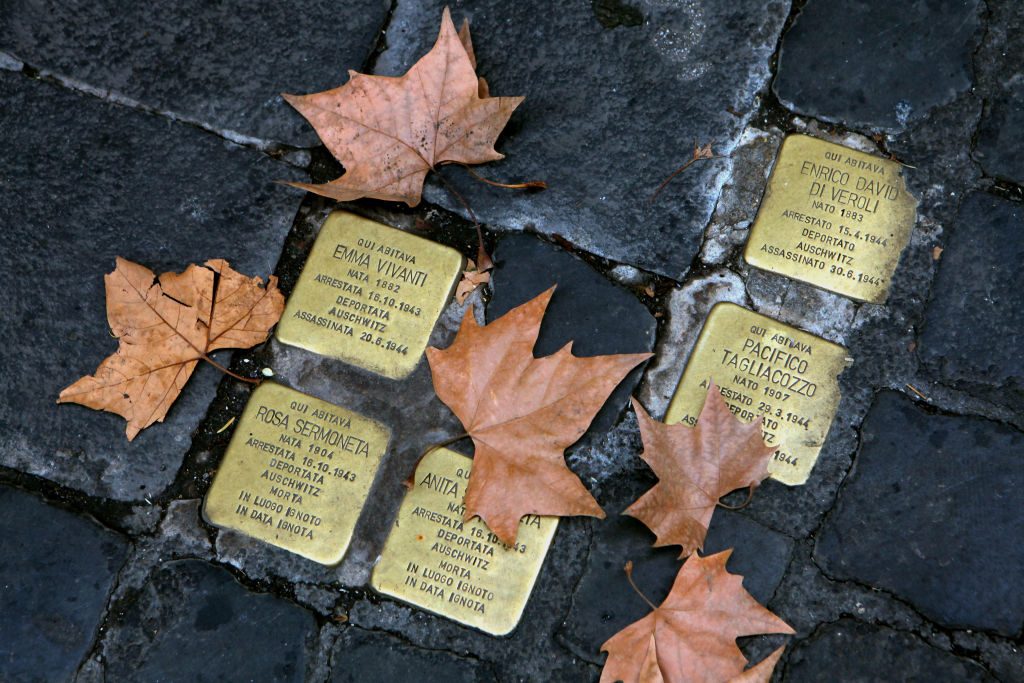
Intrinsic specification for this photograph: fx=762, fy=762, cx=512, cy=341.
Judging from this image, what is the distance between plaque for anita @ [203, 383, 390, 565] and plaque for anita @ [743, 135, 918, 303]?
3.74 feet

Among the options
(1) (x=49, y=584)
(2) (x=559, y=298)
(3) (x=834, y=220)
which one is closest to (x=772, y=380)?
(3) (x=834, y=220)

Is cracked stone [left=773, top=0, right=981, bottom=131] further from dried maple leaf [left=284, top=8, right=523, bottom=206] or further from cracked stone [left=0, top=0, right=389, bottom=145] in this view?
cracked stone [left=0, top=0, right=389, bottom=145]

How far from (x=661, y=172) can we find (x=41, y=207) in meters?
1.67

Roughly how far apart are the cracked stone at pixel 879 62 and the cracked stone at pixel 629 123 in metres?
0.10

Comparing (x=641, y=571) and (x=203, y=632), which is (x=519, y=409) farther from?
(x=203, y=632)

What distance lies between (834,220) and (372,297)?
1209 mm

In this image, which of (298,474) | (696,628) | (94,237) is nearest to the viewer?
(696,628)

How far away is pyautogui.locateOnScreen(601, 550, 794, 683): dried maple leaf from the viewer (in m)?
1.82

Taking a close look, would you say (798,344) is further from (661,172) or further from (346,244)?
(346,244)

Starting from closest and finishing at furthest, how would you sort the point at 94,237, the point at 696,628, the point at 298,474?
the point at 696,628 < the point at 298,474 < the point at 94,237

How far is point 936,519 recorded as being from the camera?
1912mm

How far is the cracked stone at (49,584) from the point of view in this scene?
193cm

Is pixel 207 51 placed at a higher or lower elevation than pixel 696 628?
higher

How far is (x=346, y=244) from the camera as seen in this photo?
202 centimetres
